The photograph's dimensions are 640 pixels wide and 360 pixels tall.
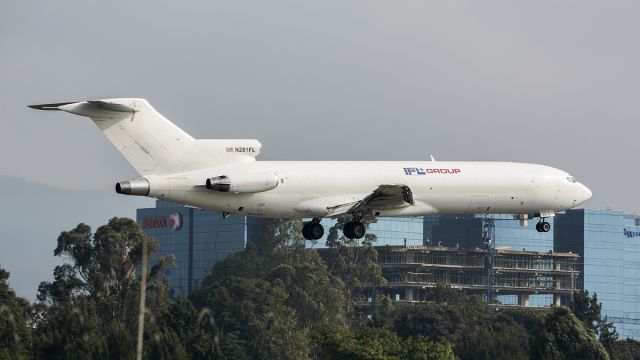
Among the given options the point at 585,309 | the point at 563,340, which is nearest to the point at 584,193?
the point at 563,340

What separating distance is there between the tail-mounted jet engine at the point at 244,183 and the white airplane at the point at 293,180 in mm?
50

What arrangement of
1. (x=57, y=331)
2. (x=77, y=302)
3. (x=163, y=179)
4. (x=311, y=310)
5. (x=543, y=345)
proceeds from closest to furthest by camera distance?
(x=163, y=179)
(x=57, y=331)
(x=77, y=302)
(x=543, y=345)
(x=311, y=310)

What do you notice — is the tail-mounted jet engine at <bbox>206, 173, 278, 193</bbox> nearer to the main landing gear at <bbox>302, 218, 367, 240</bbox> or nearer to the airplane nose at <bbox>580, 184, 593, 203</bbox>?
the main landing gear at <bbox>302, 218, 367, 240</bbox>

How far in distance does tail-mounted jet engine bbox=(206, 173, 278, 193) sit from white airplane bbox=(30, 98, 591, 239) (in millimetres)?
50

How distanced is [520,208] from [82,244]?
7179 cm

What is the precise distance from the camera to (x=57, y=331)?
89.6m

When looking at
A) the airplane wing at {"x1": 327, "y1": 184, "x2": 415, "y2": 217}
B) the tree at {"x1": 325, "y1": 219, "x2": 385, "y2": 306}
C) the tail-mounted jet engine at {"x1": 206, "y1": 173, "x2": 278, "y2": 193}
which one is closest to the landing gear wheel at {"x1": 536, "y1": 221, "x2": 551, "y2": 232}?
the airplane wing at {"x1": 327, "y1": 184, "x2": 415, "y2": 217}

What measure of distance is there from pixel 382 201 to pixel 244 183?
27.8ft

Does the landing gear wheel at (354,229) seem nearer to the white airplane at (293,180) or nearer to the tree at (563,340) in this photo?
the white airplane at (293,180)

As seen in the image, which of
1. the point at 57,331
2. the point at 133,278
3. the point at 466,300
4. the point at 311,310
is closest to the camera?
the point at 57,331

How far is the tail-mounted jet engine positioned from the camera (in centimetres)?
6109

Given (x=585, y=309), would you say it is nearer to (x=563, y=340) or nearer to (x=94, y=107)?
(x=563, y=340)

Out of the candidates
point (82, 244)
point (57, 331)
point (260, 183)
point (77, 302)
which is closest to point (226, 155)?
point (260, 183)

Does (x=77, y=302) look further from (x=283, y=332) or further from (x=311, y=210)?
(x=311, y=210)
